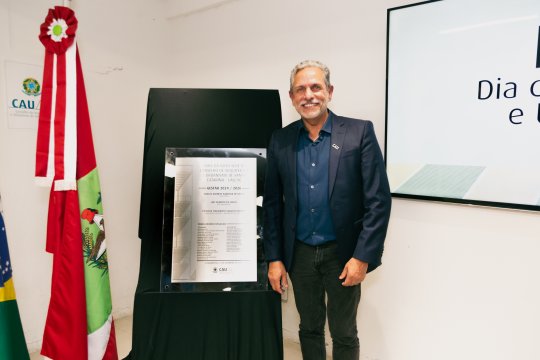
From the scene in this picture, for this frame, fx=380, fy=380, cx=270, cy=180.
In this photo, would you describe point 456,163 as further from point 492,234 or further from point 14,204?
point 14,204

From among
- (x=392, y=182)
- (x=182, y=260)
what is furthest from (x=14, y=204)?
(x=392, y=182)

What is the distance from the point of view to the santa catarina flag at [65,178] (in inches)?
72.1

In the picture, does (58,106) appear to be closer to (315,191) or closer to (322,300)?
(315,191)

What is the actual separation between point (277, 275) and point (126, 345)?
1391 millimetres

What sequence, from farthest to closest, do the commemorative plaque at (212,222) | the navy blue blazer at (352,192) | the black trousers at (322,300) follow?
the commemorative plaque at (212,222) < the black trousers at (322,300) < the navy blue blazer at (352,192)

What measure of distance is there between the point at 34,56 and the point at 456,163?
2.46 metres

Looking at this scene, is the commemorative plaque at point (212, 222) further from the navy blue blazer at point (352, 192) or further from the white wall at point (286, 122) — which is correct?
the white wall at point (286, 122)

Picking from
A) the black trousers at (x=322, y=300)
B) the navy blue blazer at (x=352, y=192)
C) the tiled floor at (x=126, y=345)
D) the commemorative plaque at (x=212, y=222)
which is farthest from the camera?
the tiled floor at (x=126, y=345)

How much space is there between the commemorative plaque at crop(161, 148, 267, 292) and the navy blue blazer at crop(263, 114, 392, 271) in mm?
149

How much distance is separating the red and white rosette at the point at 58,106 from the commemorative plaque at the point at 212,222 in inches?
19.1

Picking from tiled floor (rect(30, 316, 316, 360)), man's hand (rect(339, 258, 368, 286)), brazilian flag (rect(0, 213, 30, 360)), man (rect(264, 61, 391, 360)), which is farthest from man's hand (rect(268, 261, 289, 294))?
brazilian flag (rect(0, 213, 30, 360))

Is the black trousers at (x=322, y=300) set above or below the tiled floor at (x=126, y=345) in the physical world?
above

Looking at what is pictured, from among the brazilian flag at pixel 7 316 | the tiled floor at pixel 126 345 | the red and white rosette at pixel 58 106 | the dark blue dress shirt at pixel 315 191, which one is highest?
the red and white rosette at pixel 58 106

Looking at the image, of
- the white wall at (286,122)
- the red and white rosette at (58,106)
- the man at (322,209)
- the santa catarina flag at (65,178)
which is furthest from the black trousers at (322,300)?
the red and white rosette at (58,106)
